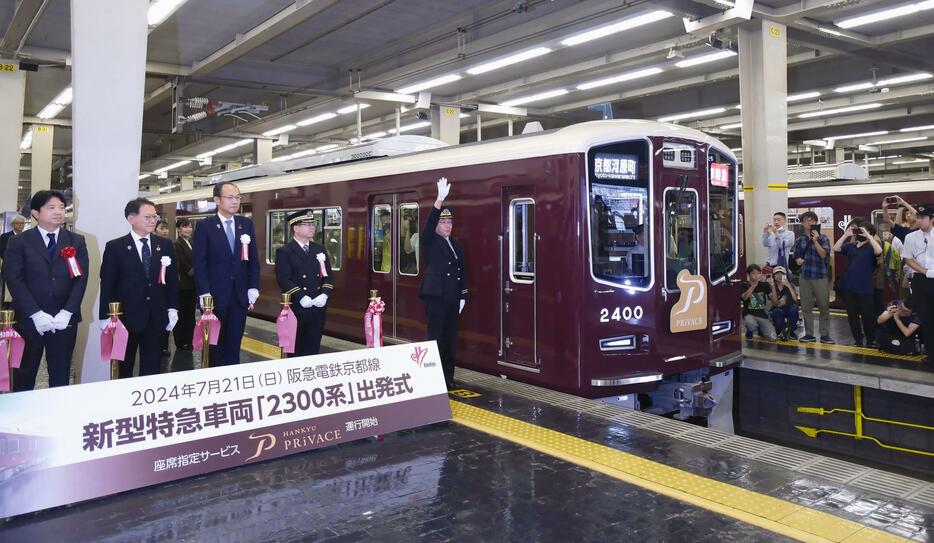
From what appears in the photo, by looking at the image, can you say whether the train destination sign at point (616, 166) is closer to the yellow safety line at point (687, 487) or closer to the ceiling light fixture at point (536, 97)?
the yellow safety line at point (687, 487)

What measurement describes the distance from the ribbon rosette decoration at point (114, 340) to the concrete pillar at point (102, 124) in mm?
1452

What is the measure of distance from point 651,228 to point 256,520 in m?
4.14

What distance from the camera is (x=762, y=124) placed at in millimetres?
11586

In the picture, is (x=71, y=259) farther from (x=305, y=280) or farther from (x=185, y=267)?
(x=185, y=267)

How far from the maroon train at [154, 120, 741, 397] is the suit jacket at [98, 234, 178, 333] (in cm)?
294

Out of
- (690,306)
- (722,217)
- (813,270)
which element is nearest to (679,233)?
(690,306)

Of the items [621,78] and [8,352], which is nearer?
[8,352]

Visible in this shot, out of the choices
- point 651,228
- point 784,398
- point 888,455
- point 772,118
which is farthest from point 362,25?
point 888,455

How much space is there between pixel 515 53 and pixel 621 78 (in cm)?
376

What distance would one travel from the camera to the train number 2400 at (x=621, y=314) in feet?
20.0

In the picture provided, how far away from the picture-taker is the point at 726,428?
7293 millimetres

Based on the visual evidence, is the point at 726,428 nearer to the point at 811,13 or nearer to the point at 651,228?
the point at 651,228

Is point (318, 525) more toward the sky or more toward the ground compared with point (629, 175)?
more toward the ground

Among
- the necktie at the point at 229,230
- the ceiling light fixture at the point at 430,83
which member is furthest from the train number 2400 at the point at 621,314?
the ceiling light fixture at the point at 430,83
